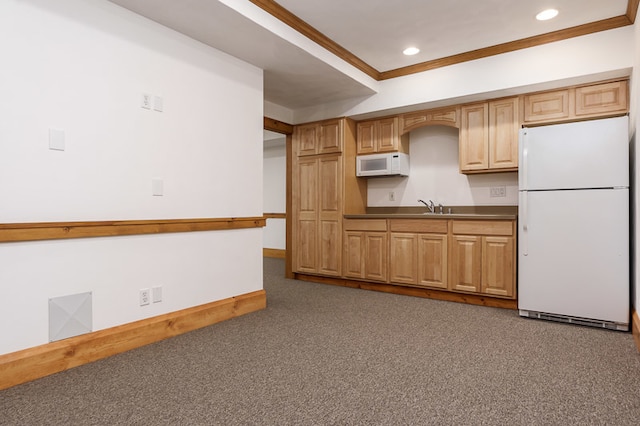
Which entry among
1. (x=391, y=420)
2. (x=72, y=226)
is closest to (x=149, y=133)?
(x=72, y=226)

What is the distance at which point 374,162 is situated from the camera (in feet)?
15.8

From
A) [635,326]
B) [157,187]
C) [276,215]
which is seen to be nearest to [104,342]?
[157,187]

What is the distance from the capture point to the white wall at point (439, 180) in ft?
14.2

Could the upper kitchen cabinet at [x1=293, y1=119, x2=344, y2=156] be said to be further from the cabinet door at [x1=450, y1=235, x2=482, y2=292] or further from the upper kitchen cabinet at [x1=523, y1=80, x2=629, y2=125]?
the upper kitchen cabinet at [x1=523, y1=80, x2=629, y2=125]

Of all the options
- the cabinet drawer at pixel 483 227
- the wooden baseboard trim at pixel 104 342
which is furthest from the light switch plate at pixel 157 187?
the cabinet drawer at pixel 483 227

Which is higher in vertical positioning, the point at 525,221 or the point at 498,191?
the point at 498,191

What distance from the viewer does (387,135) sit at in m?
4.76

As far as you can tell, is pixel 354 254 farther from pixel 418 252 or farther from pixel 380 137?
pixel 380 137

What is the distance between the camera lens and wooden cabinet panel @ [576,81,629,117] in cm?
337

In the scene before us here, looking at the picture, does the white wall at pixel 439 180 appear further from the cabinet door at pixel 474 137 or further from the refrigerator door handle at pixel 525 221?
the refrigerator door handle at pixel 525 221

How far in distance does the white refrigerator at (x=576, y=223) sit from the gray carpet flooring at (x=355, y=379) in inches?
9.1

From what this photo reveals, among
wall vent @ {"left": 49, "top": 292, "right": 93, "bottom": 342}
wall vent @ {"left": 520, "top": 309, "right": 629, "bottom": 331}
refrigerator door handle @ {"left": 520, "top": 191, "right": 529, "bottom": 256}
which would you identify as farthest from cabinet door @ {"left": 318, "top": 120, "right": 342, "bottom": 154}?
wall vent @ {"left": 49, "top": 292, "right": 93, "bottom": 342}

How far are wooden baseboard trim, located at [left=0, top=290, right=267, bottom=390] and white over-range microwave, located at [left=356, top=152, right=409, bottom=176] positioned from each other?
2372 millimetres

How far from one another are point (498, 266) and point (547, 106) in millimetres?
1654
